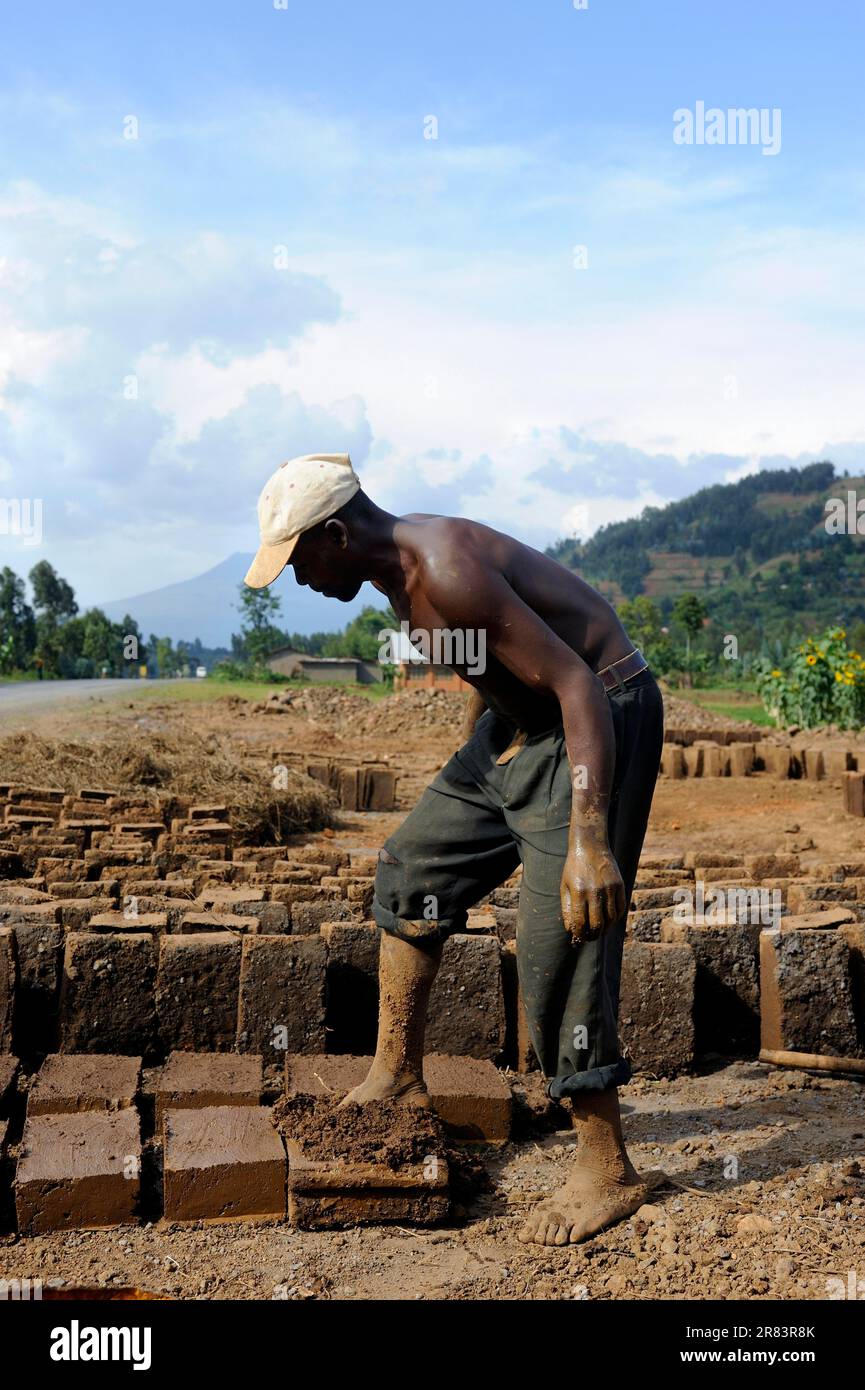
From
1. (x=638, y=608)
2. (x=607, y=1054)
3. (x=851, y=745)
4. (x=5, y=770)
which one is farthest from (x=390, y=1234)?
(x=638, y=608)

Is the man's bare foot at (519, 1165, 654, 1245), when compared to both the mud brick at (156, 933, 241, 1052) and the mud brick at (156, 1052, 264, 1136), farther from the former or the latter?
the mud brick at (156, 933, 241, 1052)

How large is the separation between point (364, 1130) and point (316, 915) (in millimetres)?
1574

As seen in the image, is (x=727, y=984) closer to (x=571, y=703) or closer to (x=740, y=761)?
(x=571, y=703)

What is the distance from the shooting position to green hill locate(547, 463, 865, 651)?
257 ft

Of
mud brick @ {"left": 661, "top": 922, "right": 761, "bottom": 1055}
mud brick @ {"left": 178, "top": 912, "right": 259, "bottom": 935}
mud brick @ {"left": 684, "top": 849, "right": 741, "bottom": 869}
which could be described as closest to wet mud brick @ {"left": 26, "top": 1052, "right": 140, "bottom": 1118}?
mud brick @ {"left": 178, "top": 912, "right": 259, "bottom": 935}

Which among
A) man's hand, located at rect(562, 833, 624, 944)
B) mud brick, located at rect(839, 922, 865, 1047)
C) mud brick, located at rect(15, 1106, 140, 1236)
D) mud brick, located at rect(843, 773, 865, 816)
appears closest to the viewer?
man's hand, located at rect(562, 833, 624, 944)

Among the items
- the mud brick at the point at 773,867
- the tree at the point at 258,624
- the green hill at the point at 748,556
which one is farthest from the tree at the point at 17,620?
the mud brick at the point at 773,867

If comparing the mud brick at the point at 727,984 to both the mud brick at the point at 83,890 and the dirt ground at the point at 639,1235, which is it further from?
the mud brick at the point at 83,890

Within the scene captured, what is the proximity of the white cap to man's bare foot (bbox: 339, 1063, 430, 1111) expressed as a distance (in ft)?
4.65

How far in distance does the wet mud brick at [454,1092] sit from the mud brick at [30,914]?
1113 millimetres

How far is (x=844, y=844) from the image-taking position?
974 centimetres

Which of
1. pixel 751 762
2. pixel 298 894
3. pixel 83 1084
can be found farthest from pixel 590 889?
pixel 751 762
